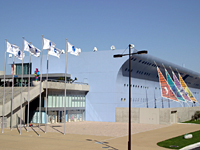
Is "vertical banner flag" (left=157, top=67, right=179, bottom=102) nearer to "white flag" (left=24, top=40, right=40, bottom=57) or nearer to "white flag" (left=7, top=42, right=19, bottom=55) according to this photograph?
"white flag" (left=24, top=40, right=40, bottom=57)

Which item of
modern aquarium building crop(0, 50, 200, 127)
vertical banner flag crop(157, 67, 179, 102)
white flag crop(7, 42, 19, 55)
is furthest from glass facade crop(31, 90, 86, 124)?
vertical banner flag crop(157, 67, 179, 102)

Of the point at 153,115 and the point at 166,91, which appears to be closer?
the point at 153,115

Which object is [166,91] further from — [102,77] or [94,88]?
[94,88]

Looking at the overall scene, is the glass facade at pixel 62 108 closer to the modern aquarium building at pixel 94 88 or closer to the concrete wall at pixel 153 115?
the modern aquarium building at pixel 94 88

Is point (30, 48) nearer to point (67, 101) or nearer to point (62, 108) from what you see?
point (62, 108)

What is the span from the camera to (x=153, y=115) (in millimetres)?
45188

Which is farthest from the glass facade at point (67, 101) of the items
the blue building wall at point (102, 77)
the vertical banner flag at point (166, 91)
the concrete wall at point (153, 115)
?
the vertical banner flag at point (166, 91)

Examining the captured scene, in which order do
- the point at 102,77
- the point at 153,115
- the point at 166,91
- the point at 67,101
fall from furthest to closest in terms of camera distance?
the point at 102,77
the point at 166,91
the point at 67,101
the point at 153,115

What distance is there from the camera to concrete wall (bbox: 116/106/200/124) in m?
44.3

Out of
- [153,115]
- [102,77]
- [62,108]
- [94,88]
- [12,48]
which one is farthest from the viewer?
[94,88]

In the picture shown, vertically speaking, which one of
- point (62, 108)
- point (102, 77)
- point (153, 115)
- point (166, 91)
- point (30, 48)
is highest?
point (30, 48)

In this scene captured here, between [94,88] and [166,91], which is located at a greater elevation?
[94,88]

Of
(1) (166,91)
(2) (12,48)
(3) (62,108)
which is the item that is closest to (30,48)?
(2) (12,48)

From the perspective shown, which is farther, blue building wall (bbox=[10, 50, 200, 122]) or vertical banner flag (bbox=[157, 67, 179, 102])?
blue building wall (bbox=[10, 50, 200, 122])
